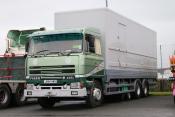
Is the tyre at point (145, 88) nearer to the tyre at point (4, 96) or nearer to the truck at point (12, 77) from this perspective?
the truck at point (12, 77)

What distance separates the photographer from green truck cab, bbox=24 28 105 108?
1694 centimetres

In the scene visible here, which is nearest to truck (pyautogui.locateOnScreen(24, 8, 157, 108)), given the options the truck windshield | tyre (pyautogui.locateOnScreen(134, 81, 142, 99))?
the truck windshield

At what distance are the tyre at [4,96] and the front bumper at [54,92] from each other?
1.97 meters

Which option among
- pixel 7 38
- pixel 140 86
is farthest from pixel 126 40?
pixel 7 38

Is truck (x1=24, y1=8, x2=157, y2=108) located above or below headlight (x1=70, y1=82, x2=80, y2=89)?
above

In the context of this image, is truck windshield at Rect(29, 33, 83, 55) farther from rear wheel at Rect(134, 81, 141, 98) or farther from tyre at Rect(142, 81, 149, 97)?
tyre at Rect(142, 81, 149, 97)

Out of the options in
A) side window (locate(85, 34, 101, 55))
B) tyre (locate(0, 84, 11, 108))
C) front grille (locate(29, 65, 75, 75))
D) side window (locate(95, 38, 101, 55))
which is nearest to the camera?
front grille (locate(29, 65, 75, 75))

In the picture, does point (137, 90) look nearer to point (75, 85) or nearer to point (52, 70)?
point (75, 85)

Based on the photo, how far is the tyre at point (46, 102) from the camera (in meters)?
18.6

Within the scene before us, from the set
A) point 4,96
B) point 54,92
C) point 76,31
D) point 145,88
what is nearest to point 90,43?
point 76,31

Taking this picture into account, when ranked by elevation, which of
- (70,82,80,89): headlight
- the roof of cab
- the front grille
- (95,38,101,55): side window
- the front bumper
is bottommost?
the front bumper

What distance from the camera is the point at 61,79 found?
672 inches

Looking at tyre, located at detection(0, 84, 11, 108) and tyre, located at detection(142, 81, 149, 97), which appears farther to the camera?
→ tyre, located at detection(142, 81, 149, 97)

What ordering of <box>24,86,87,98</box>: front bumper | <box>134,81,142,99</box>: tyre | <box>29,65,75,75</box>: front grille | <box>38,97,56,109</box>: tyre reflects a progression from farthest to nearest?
<box>134,81,142,99</box>: tyre, <box>38,97,56,109</box>: tyre, <box>29,65,75,75</box>: front grille, <box>24,86,87,98</box>: front bumper
